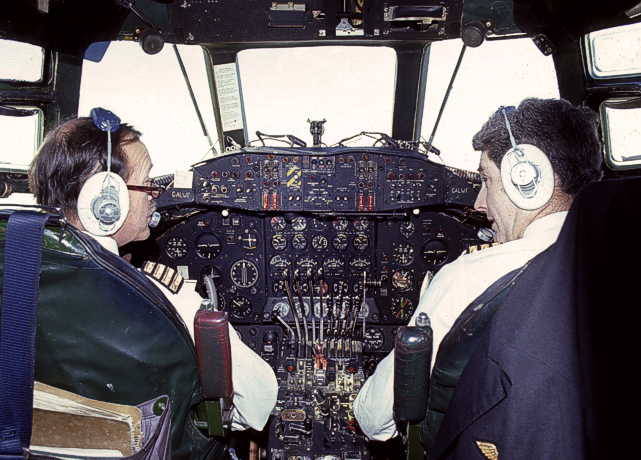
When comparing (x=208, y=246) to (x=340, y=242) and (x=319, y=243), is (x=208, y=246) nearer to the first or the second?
(x=319, y=243)

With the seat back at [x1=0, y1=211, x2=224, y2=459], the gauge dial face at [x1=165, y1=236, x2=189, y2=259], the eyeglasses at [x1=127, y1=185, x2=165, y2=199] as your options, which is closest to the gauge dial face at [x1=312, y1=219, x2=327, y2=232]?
the gauge dial face at [x1=165, y1=236, x2=189, y2=259]

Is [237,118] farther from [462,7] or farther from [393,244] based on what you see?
[462,7]

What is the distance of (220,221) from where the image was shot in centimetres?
344

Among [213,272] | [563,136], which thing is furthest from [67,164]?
[213,272]

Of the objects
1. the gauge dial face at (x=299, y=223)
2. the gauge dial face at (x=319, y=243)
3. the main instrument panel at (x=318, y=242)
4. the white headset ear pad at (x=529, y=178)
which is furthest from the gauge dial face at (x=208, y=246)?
the white headset ear pad at (x=529, y=178)

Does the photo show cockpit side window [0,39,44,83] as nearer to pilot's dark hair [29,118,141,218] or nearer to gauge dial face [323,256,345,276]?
pilot's dark hair [29,118,141,218]

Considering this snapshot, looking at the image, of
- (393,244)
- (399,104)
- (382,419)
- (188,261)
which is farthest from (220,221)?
(382,419)

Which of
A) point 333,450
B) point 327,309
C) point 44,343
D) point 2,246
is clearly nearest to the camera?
point 2,246

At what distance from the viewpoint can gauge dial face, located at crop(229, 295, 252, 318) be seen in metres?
3.59

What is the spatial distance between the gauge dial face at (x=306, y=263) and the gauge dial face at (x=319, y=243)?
10 centimetres

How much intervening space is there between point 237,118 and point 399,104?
1.55 metres

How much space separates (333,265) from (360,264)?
0.77ft

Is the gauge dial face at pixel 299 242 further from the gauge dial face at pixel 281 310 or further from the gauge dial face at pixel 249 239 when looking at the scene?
the gauge dial face at pixel 281 310

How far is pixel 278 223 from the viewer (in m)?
3.45
